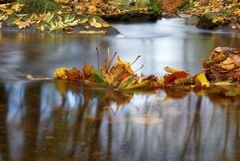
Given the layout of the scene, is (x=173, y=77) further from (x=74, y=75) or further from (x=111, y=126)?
(x=111, y=126)

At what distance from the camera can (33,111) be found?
246 cm

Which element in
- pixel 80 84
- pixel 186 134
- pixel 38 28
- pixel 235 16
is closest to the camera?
pixel 186 134

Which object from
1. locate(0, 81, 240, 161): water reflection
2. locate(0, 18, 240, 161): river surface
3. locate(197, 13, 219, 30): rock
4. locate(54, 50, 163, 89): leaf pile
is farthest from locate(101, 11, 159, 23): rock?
locate(0, 81, 240, 161): water reflection

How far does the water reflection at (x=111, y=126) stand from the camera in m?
1.84

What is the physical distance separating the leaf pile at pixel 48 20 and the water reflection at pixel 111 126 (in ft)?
16.9

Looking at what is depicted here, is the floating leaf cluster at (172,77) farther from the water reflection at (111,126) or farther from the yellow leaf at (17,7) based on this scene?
the yellow leaf at (17,7)

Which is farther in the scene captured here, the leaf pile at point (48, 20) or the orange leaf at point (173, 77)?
the leaf pile at point (48, 20)

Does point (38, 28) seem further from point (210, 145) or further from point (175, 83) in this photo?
point (210, 145)

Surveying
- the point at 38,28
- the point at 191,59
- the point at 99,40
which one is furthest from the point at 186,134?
the point at 38,28

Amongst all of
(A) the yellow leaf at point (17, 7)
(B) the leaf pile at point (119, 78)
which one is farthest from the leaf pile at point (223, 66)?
(A) the yellow leaf at point (17, 7)

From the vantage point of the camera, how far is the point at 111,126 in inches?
87.6

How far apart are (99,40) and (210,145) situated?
209 inches

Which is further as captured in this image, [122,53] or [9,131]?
[122,53]

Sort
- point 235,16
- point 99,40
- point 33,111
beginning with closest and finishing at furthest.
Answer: point 33,111 → point 99,40 → point 235,16
